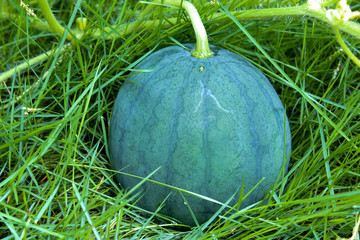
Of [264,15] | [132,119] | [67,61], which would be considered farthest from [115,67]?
[264,15]

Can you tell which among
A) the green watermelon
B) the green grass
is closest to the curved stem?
the green grass

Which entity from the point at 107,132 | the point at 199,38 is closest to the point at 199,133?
the point at 199,38

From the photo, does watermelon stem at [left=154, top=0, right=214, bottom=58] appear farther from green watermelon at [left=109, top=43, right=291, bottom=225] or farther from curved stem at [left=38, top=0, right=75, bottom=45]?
curved stem at [left=38, top=0, right=75, bottom=45]

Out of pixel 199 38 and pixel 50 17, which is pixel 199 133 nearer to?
pixel 199 38

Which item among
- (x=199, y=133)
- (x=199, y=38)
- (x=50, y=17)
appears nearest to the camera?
(x=199, y=133)

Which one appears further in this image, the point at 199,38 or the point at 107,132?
the point at 107,132

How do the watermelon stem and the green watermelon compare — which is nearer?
the green watermelon

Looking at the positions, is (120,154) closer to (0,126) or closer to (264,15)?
(0,126)
